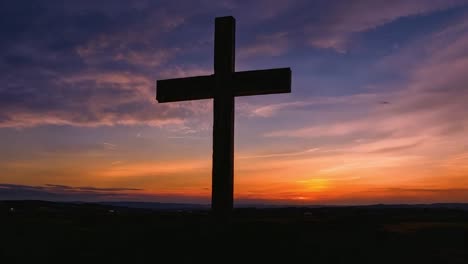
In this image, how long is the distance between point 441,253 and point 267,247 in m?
4.26

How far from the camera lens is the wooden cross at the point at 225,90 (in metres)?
9.44

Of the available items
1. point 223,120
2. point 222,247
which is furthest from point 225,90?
point 222,247

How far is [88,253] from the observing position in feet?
27.7

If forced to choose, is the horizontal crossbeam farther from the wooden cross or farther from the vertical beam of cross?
the vertical beam of cross

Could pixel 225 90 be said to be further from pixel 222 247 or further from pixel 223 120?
pixel 222 247

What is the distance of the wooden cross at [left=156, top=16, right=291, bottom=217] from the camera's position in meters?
9.44

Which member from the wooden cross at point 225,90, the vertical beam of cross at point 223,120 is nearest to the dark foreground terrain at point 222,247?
the vertical beam of cross at point 223,120

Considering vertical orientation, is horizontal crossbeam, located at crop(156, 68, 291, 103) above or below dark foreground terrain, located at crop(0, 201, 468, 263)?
above

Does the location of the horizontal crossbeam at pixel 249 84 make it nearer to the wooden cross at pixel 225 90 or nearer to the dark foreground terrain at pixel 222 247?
the wooden cross at pixel 225 90

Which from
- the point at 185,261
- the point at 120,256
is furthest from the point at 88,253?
the point at 185,261

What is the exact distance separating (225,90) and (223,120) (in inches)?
26.2

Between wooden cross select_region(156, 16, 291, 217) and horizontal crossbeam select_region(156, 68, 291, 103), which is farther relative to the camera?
horizontal crossbeam select_region(156, 68, 291, 103)

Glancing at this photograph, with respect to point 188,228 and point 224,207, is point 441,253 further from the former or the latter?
point 188,228

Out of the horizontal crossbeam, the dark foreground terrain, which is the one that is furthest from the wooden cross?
the dark foreground terrain
